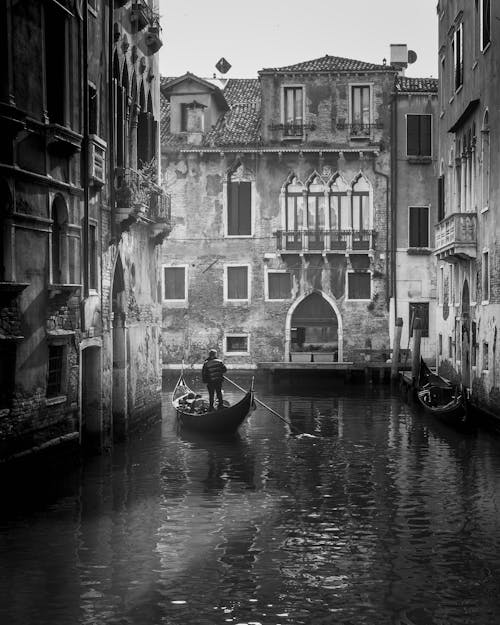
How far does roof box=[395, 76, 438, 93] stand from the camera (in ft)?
91.7

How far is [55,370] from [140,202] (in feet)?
11.6

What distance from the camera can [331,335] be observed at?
28328 millimetres

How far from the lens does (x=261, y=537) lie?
9055 mm

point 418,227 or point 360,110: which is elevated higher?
point 360,110

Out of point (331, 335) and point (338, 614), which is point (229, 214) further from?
point (338, 614)

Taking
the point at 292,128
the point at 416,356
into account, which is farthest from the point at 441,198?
the point at 292,128

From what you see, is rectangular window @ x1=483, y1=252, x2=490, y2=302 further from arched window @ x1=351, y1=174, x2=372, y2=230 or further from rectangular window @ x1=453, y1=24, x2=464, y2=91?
arched window @ x1=351, y1=174, x2=372, y2=230

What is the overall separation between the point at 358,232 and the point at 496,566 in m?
20.3

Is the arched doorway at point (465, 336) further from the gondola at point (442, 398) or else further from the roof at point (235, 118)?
the roof at point (235, 118)

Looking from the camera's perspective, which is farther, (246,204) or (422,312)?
(246,204)

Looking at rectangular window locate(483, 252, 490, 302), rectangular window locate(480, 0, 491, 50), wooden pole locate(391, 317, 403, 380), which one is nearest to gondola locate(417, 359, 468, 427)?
rectangular window locate(483, 252, 490, 302)

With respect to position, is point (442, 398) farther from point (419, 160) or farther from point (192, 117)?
point (192, 117)

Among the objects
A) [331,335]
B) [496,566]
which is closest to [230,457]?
[496,566]

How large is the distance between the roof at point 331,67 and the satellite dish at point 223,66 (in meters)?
3.17
